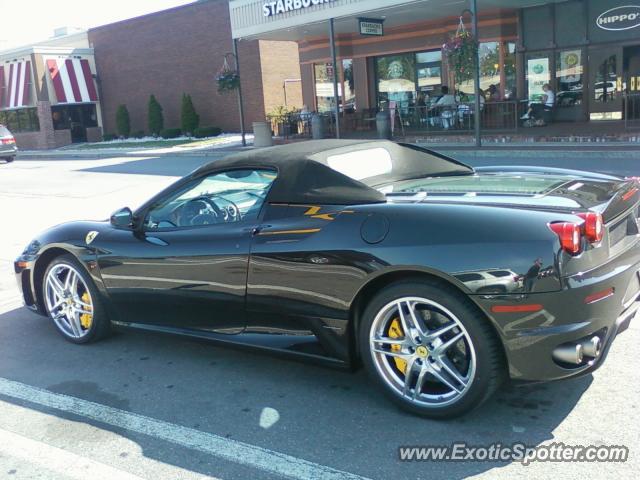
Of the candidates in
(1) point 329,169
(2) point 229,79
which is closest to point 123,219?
(1) point 329,169

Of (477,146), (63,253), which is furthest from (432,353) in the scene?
(477,146)

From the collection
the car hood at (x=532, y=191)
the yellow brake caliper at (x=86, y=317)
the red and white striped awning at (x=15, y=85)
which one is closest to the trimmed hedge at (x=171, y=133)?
the red and white striped awning at (x=15, y=85)

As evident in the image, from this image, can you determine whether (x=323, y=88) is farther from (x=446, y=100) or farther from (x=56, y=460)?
(x=56, y=460)

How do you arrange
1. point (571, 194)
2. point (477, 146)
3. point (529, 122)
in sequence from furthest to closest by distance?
point (529, 122) → point (477, 146) → point (571, 194)

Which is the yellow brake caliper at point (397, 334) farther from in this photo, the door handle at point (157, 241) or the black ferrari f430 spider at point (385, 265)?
the door handle at point (157, 241)

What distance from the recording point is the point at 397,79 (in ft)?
79.8

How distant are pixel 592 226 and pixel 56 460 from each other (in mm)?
2968

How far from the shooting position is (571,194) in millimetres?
3807

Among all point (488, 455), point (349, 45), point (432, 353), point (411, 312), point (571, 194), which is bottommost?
point (488, 455)

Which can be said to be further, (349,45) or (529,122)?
(349,45)

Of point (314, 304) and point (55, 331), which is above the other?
point (314, 304)

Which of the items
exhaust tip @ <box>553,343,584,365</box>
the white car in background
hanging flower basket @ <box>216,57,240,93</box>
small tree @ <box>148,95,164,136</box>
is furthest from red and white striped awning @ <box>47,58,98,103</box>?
exhaust tip @ <box>553,343,584,365</box>

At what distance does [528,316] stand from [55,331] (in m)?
4.03

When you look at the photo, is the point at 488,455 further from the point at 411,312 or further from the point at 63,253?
the point at 63,253
